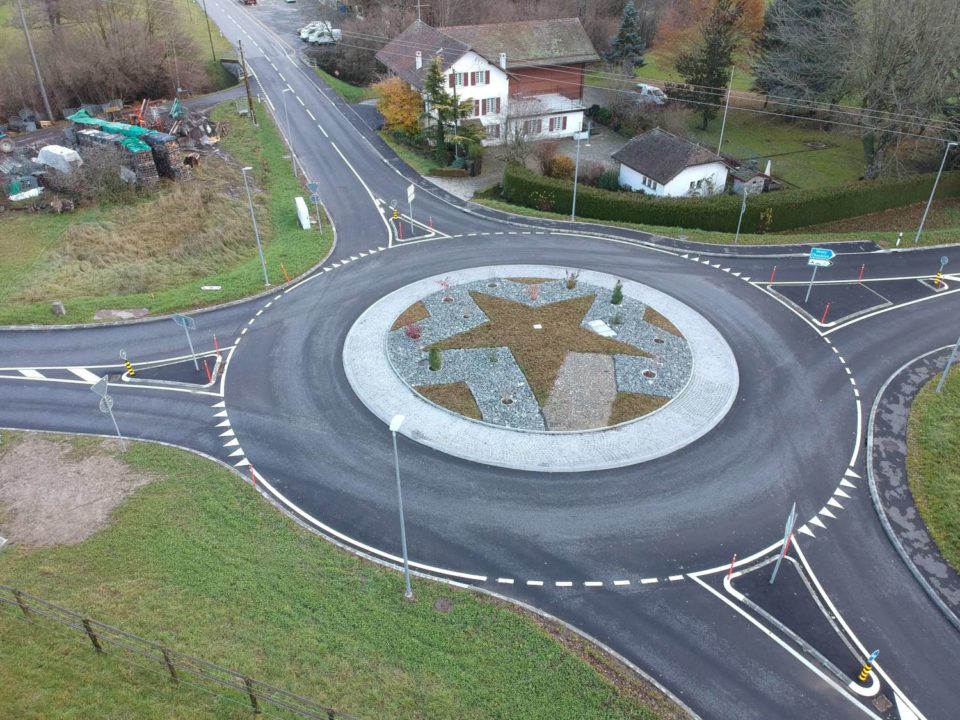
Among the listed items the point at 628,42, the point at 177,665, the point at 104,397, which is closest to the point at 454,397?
the point at 104,397

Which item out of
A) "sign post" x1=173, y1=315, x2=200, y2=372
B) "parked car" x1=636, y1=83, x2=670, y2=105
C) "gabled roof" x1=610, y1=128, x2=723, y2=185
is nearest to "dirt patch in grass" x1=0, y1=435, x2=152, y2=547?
"sign post" x1=173, y1=315, x2=200, y2=372

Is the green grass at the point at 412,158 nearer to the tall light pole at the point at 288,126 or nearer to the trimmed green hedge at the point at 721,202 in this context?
the trimmed green hedge at the point at 721,202

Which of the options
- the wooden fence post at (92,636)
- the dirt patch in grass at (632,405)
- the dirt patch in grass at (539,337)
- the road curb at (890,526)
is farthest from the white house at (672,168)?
the wooden fence post at (92,636)

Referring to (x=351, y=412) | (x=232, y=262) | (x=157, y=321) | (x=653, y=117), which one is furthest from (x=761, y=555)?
(x=653, y=117)

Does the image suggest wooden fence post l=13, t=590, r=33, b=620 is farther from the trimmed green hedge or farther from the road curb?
the trimmed green hedge

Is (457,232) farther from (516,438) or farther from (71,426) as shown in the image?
(71,426)

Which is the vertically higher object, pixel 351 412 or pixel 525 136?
pixel 525 136
